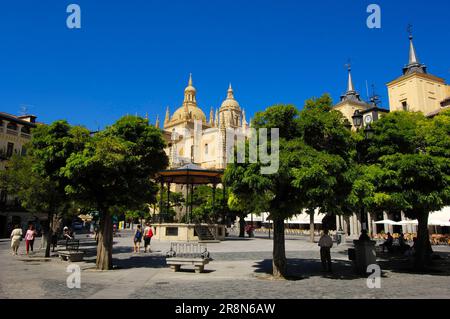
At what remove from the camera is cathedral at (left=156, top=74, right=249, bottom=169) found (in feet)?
244

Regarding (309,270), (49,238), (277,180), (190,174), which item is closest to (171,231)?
(190,174)

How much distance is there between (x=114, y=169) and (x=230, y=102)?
84.8 meters

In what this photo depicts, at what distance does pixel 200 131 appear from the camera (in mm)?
80812

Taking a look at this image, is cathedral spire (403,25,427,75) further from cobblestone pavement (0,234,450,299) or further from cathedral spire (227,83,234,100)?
cathedral spire (227,83,234,100)

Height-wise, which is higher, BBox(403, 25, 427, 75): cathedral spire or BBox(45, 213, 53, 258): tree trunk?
BBox(403, 25, 427, 75): cathedral spire

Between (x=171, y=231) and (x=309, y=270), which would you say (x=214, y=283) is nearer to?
(x=309, y=270)

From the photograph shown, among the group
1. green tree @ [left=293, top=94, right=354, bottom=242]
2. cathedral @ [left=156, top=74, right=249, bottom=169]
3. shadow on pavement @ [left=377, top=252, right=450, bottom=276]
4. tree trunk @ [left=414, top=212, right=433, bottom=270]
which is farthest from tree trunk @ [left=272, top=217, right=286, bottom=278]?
cathedral @ [left=156, top=74, right=249, bottom=169]

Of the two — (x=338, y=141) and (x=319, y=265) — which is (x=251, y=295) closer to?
(x=338, y=141)

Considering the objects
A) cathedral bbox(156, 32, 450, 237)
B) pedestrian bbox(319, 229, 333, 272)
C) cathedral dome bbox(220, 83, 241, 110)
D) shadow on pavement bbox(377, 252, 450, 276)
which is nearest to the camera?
pedestrian bbox(319, 229, 333, 272)

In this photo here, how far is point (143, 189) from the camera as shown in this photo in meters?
12.8

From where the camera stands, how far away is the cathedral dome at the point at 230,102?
3689 inches

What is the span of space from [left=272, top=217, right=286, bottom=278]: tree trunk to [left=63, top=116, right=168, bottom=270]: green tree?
16.0 feet

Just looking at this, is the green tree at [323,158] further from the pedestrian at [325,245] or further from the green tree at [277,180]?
the pedestrian at [325,245]
